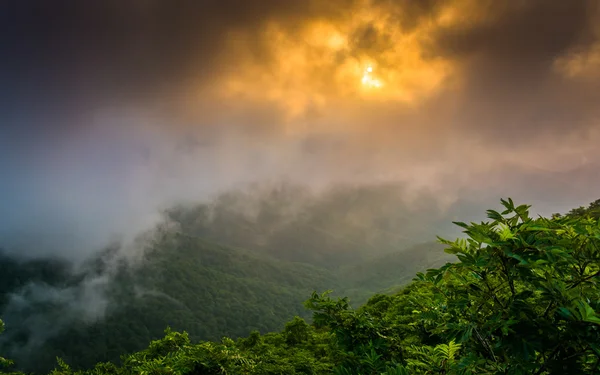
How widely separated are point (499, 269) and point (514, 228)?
0.63 meters

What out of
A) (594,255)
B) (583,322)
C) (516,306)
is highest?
(594,255)

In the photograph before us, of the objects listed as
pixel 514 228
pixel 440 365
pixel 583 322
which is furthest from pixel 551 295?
pixel 440 365

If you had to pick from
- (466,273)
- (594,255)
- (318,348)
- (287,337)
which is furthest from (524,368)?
(287,337)

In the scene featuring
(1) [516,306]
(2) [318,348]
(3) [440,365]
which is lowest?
(2) [318,348]

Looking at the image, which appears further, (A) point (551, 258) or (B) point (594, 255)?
(B) point (594, 255)

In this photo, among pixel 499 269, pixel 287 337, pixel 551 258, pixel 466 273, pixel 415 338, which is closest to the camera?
pixel 551 258

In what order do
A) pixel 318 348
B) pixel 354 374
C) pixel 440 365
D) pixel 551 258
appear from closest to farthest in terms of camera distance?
pixel 551 258 < pixel 440 365 < pixel 354 374 < pixel 318 348

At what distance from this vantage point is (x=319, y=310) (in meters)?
7.48

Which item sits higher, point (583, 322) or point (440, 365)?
point (583, 322)

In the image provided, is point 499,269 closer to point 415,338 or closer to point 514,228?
point 514,228

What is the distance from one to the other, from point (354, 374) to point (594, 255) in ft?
14.6

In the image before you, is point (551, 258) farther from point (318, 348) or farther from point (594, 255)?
point (318, 348)

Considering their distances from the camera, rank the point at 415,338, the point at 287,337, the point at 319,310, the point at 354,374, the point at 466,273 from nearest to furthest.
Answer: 1. the point at 466,273
2. the point at 354,374
3. the point at 319,310
4. the point at 415,338
5. the point at 287,337

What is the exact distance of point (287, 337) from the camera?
96.2ft
